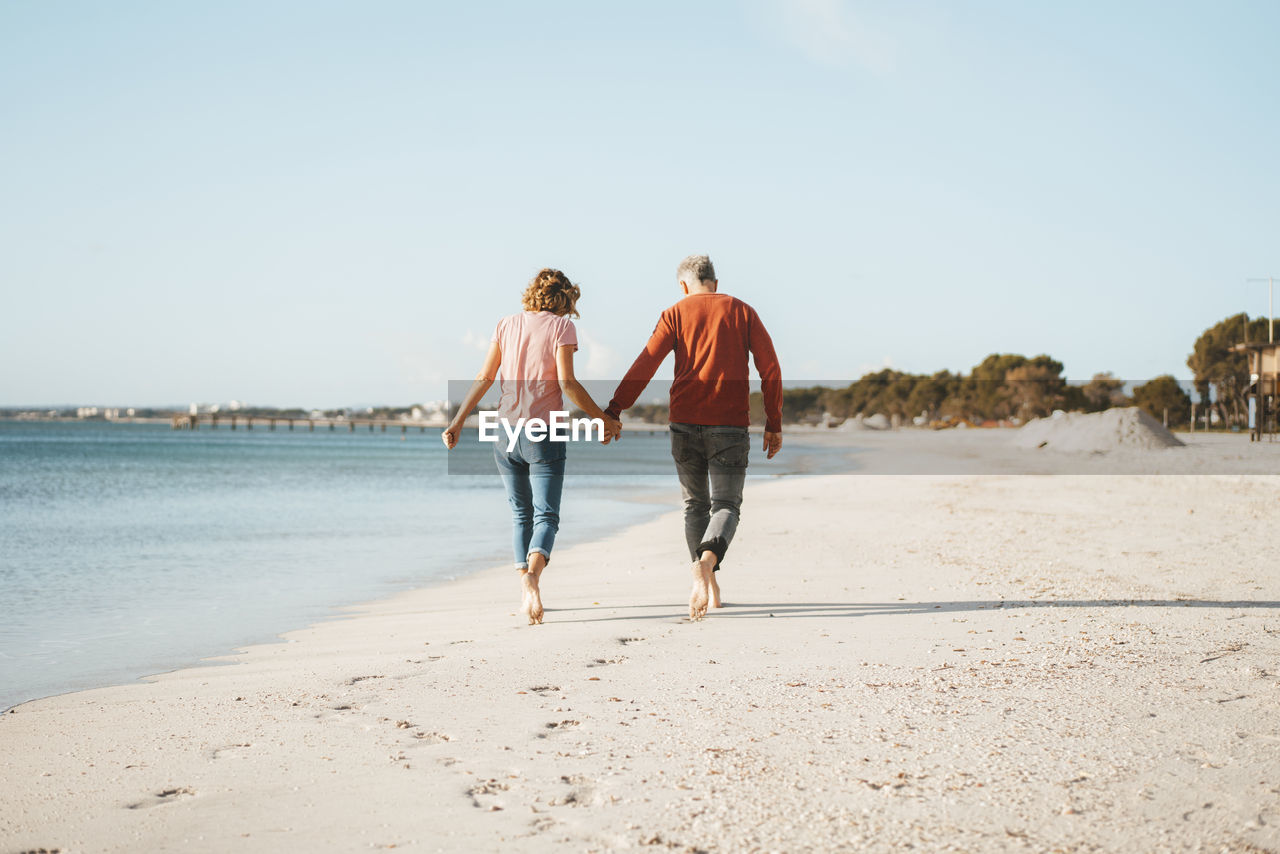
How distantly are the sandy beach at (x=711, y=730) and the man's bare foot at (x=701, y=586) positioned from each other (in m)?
0.08

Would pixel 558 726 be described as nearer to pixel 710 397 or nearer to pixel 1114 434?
pixel 710 397

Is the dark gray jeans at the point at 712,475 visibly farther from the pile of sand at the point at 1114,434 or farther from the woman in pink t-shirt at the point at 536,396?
the pile of sand at the point at 1114,434

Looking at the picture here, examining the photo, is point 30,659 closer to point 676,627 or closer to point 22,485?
point 676,627

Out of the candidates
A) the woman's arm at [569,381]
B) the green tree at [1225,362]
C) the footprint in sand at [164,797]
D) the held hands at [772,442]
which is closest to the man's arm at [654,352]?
the woman's arm at [569,381]

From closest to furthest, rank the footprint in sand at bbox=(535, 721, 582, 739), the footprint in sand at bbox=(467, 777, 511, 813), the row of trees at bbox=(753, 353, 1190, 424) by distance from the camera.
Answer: the footprint in sand at bbox=(467, 777, 511, 813) → the footprint in sand at bbox=(535, 721, 582, 739) → the row of trees at bbox=(753, 353, 1190, 424)

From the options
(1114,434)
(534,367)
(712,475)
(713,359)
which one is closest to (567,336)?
(534,367)

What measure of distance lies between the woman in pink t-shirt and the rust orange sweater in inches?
15.9

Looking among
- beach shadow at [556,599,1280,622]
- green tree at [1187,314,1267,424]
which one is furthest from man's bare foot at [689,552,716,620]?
green tree at [1187,314,1267,424]

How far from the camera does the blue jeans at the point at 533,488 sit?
192 inches

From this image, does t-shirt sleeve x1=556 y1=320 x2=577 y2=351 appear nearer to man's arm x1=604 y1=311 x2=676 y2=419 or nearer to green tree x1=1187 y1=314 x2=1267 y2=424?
man's arm x1=604 y1=311 x2=676 y2=419

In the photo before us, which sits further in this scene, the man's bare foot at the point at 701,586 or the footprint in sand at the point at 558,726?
the man's bare foot at the point at 701,586

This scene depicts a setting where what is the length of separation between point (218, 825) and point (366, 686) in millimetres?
1349

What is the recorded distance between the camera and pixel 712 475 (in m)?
4.98

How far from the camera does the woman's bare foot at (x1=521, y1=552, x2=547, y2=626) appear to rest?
489 centimetres
